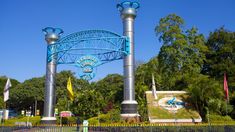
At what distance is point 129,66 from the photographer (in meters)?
27.9

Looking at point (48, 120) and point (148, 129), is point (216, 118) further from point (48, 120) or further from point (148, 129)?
point (48, 120)

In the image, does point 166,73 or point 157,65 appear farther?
point 157,65

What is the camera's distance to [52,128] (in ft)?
61.5

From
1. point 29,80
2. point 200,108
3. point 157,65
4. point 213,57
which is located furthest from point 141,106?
point 29,80

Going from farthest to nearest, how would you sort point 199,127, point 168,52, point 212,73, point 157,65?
point 157,65, point 212,73, point 168,52, point 199,127

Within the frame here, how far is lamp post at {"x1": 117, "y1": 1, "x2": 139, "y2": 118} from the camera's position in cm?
2720

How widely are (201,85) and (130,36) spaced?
27.7ft

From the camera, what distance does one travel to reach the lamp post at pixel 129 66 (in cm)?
2720

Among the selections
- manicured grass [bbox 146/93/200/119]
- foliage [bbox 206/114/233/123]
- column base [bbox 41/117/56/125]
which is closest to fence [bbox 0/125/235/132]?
foliage [bbox 206/114/233/123]

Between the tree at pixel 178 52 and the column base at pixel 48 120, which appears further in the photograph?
the tree at pixel 178 52

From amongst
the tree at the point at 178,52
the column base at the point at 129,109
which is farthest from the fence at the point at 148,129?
the tree at the point at 178,52

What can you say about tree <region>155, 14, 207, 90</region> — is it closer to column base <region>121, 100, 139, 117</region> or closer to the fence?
column base <region>121, 100, 139, 117</region>

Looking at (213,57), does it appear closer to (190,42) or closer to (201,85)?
(190,42)

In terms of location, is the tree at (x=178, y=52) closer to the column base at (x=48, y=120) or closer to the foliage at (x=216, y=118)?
the foliage at (x=216, y=118)
